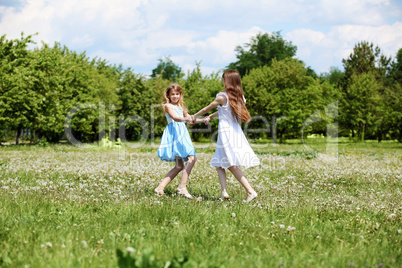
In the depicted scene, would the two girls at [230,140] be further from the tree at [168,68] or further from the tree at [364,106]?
the tree at [168,68]

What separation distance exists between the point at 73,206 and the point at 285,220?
10.2 ft

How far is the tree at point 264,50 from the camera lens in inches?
2544

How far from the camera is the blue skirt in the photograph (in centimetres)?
670

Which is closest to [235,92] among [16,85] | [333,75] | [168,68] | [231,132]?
[231,132]

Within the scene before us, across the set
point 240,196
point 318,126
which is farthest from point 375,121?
point 240,196

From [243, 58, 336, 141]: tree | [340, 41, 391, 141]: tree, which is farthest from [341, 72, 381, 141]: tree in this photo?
[243, 58, 336, 141]: tree

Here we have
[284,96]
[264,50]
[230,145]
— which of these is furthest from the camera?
[264,50]

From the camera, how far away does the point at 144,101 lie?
3962 centimetres

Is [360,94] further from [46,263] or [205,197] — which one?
[46,263]

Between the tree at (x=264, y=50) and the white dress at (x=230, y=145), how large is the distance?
58.8 metres

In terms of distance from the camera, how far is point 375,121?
130 ft

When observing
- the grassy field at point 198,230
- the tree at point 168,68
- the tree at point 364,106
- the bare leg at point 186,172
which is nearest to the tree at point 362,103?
the tree at point 364,106

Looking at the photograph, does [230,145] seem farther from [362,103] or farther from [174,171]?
[362,103]

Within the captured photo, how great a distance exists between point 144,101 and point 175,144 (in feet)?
110
